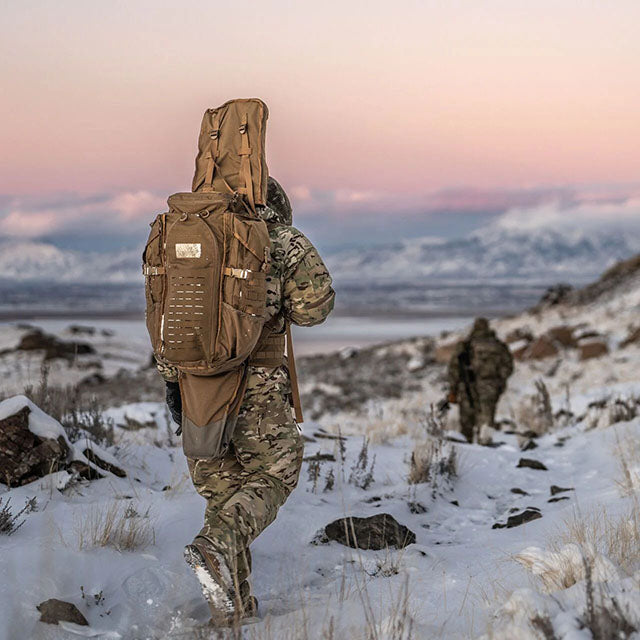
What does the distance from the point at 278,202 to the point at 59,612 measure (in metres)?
2.21

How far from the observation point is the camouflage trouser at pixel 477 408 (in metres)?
9.21

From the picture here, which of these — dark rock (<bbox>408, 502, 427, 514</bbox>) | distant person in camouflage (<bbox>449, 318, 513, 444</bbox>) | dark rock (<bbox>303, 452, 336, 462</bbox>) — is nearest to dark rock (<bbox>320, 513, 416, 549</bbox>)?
dark rock (<bbox>408, 502, 427, 514</bbox>)

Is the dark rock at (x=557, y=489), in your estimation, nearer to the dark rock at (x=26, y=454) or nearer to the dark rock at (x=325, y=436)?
the dark rock at (x=325, y=436)

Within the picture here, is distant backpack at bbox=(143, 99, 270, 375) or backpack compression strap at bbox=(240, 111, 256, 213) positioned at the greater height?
backpack compression strap at bbox=(240, 111, 256, 213)

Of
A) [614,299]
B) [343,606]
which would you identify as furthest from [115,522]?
[614,299]

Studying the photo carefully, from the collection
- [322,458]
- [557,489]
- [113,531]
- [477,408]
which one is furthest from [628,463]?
[113,531]

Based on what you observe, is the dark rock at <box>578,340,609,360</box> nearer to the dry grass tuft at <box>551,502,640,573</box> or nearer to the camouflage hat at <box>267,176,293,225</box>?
the dry grass tuft at <box>551,502,640,573</box>

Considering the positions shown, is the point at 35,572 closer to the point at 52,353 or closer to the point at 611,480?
the point at 611,480

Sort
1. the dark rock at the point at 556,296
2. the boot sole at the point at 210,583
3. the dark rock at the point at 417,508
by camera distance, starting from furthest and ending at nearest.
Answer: the dark rock at the point at 556,296 → the dark rock at the point at 417,508 → the boot sole at the point at 210,583

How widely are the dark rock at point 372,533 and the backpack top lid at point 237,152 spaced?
212 centimetres

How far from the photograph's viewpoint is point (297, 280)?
135 inches

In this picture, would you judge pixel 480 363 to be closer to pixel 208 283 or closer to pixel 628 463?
pixel 628 463

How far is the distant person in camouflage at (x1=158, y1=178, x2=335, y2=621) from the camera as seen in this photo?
11.0 ft

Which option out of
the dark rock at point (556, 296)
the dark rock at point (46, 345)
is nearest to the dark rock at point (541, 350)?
the dark rock at point (556, 296)
